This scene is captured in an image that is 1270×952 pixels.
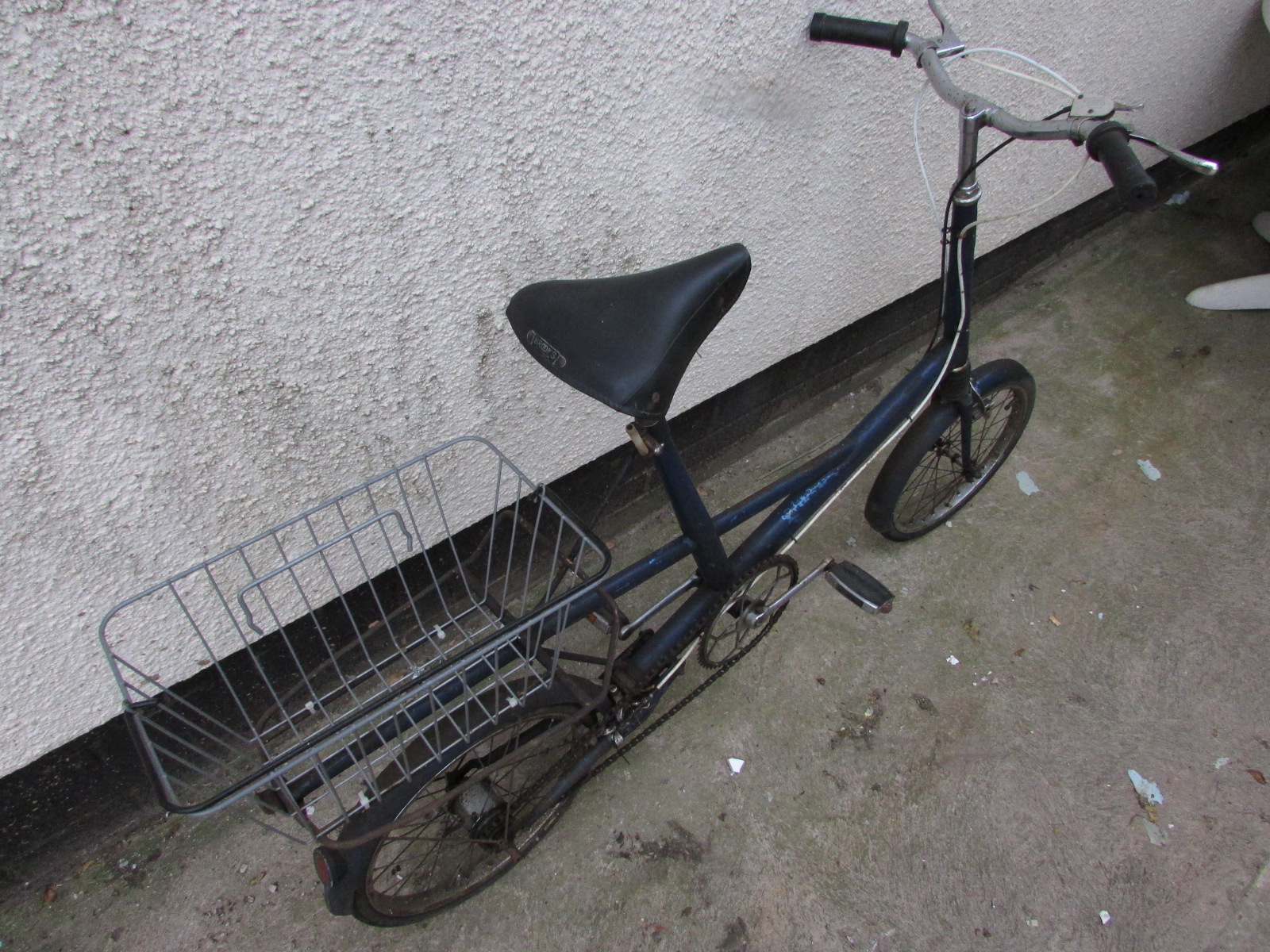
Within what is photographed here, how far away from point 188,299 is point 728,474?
183 cm

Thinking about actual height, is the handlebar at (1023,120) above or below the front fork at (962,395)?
above

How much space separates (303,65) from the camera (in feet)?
4.24

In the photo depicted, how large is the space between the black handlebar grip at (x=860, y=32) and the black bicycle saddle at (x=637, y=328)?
0.75 meters

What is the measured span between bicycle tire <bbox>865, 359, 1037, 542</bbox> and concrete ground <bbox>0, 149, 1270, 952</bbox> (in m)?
0.10

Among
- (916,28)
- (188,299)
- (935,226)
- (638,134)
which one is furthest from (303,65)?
(935,226)

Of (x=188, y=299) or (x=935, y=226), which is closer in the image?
(x=188, y=299)

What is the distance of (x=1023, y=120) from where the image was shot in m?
1.64

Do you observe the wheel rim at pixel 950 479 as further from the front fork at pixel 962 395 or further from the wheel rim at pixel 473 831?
the wheel rim at pixel 473 831

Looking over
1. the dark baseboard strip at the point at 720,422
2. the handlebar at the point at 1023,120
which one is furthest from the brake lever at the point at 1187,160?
the dark baseboard strip at the point at 720,422

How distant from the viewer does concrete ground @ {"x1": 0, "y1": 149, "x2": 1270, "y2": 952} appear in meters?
1.80

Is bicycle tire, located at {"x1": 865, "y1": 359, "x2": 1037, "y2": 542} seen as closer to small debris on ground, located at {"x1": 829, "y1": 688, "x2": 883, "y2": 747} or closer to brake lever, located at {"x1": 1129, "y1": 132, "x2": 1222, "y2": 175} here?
small debris on ground, located at {"x1": 829, "y1": 688, "x2": 883, "y2": 747}

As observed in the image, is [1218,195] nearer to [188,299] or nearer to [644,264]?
[644,264]

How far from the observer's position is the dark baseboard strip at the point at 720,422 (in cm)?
183

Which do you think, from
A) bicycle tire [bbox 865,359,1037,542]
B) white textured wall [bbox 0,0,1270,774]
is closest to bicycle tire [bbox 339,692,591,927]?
white textured wall [bbox 0,0,1270,774]
